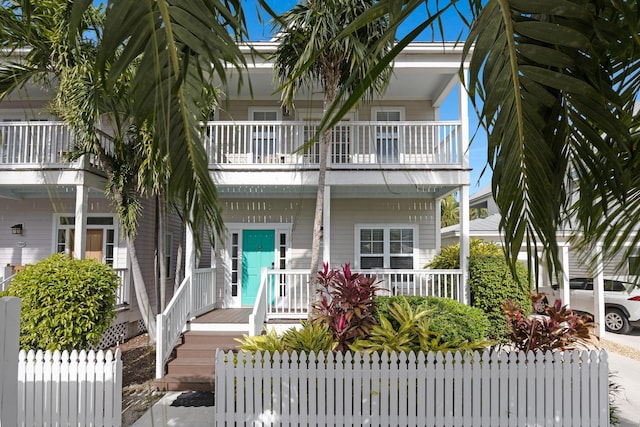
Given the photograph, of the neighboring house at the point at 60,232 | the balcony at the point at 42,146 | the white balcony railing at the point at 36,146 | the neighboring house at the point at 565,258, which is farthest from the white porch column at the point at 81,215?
the neighboring house at the point at 565,258

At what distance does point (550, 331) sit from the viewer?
5816 mm

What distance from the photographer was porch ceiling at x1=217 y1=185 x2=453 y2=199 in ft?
31.6

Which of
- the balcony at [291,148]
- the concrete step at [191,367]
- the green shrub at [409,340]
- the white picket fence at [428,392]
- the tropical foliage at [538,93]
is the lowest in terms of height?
the concrete step at [191,367]

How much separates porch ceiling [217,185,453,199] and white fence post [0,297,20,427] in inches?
315

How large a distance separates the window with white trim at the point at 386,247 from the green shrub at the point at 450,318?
8.72 feet

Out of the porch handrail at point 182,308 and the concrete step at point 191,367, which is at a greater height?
the porch handrail at point 182,308

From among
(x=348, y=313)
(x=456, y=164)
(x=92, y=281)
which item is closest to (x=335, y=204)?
(x=456, y=164)

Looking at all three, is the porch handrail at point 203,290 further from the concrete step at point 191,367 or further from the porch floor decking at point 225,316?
the concrete step at point 191,367

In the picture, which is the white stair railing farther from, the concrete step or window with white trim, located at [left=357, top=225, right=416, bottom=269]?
window with white trim, located at [left=357, top=225, right=416, bottom=269]

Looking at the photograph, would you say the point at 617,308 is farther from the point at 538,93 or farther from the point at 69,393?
the point at 538,93

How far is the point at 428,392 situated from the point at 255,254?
6.83m

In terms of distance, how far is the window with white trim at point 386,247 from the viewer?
10.7 metres

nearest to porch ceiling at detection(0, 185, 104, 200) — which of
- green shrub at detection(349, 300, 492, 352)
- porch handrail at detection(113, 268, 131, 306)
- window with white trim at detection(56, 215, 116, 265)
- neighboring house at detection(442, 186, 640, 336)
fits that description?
window with white trim at detection(56, 215, 116, 265)

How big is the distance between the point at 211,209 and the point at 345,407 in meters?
4.72
